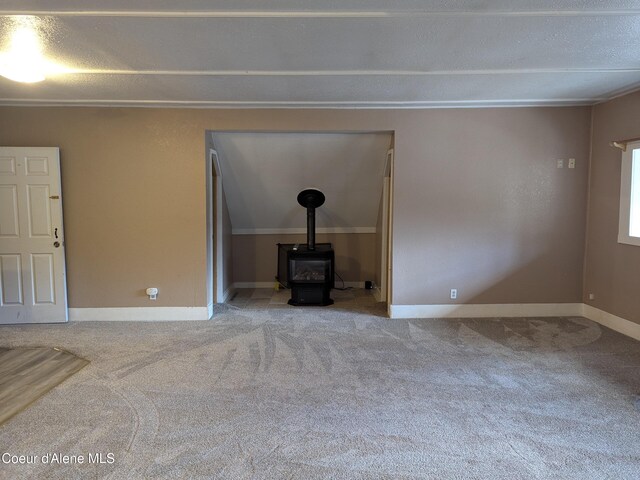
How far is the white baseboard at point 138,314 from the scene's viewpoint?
4.64 meters

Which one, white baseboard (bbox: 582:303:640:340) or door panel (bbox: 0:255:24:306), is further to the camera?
door panel (bbox: 0:255:24:306)

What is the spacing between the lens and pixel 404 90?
3.90 m

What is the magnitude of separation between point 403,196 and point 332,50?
2.20 meters

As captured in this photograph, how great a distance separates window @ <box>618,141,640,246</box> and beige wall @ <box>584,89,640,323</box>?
0.26ft

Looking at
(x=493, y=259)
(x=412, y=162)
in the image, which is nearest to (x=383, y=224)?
(x=412, y=162)

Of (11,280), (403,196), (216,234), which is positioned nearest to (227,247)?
(216,234)

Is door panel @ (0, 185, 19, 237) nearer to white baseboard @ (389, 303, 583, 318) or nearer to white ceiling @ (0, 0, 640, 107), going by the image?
white ceiling @ (0, 0, 640, 107)

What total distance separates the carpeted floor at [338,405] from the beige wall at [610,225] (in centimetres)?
40

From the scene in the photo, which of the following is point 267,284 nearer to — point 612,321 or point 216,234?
point 216,234

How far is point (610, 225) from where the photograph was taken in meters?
4.32

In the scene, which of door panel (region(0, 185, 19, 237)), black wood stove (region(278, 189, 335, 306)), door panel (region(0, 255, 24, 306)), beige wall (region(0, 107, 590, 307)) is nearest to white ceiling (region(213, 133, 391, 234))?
beige wall (region(0, 107, 590, 307))

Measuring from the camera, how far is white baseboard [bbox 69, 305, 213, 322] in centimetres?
464

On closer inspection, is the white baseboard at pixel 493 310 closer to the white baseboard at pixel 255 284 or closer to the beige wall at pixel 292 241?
the beige wall at pixel 292 241

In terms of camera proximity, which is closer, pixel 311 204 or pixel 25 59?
pixel 25 59
